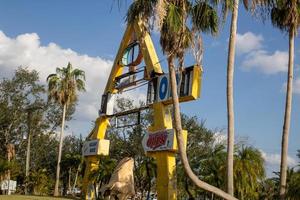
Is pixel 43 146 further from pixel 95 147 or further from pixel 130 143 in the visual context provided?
pixel 95 147

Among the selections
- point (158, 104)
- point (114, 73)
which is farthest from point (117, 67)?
point (158, 104)

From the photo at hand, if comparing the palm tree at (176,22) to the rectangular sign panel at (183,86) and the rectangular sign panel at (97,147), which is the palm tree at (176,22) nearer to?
the rectangular sign panel at (183,86)

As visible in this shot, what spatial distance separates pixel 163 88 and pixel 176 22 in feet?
39.5

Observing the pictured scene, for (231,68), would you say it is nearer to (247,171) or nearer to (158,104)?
(158,104)

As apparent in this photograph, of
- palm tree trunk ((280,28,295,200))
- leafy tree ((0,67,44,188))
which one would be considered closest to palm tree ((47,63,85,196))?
leafy tree ((0,67,44,188))

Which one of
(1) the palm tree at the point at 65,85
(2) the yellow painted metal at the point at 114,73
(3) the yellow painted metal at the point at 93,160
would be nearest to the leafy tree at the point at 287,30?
(2) the yellow painted metal at the point at 114,73

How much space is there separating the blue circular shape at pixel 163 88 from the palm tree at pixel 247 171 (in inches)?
319

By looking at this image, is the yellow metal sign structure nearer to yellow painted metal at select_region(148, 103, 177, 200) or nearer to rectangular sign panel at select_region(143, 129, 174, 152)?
yellow painted metal at select_region(148, 103, 177, 200)

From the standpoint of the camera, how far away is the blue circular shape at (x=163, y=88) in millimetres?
29031

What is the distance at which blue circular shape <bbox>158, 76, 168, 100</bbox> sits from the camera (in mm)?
29031

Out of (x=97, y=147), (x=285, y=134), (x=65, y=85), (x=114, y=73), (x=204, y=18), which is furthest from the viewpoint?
(x=65, y=85)

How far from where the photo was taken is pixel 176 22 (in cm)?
1736

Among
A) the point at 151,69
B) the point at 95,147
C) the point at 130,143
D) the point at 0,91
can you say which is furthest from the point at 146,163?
the point at 0,91

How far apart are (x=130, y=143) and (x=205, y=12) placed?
42440mm
